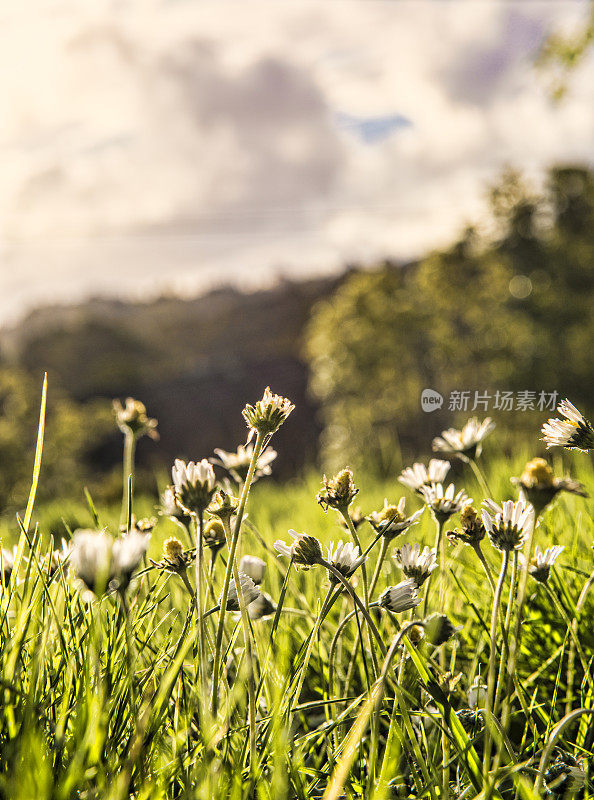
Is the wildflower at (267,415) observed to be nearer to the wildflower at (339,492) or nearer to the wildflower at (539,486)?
the wildflower at (339,492)

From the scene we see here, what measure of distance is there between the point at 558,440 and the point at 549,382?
219 inches

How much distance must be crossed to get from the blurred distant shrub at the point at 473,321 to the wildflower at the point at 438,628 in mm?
5351

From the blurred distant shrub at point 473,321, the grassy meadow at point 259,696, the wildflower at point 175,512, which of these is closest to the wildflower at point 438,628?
the grassy meadow at point 259,696

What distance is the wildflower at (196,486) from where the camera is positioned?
2.17ft

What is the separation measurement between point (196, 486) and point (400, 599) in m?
0.28

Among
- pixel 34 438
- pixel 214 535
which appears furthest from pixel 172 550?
pixel 34 438

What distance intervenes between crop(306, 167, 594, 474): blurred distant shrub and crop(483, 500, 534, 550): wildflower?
17.9ft

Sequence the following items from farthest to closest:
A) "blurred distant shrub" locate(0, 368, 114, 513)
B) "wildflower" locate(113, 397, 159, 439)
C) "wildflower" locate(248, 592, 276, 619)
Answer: "blurred distant shrub" locate(0, 368, 114, 513) → "wildflower" locate(113, 397, 159, 439) → "wildflower" locate(248, 592, 276, 619)

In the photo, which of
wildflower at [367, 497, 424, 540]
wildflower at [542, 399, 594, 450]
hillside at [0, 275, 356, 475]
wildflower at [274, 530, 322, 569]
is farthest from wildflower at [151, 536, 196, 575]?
hillside at [0, 275, 356, 475]

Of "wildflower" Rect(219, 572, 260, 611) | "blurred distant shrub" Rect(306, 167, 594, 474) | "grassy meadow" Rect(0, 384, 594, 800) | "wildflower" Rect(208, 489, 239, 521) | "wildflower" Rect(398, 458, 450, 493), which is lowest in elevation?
"grassy meadow" Rect(0, 384, 594, 800)

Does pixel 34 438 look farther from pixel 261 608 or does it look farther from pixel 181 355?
pixel 261 608

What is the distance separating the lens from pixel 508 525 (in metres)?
0.71

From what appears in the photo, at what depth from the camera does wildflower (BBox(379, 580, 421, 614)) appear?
0.74 m

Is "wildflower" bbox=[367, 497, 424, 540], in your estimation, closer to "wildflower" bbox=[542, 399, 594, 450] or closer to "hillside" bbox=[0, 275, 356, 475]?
"wildflower" bbox=[542, 399, 594, 450]
